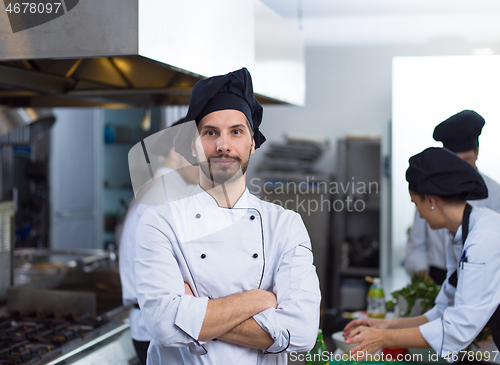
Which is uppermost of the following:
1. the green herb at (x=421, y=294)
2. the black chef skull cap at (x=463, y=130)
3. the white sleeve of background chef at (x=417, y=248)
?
the black chef skull cap at (x=463, y=130)

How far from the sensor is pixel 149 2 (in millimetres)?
1124

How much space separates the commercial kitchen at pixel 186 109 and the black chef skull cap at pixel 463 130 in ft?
0.11

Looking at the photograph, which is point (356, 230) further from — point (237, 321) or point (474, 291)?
point (237, 321)

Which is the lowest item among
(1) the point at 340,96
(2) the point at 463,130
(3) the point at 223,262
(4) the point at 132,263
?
(4) the point at 132,263

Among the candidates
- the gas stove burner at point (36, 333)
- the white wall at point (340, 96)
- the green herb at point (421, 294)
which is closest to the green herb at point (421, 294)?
the green herb at point (421, 294)

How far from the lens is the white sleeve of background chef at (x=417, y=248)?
2.08m

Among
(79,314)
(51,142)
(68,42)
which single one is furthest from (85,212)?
(68,42)

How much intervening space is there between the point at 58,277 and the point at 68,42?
1.35 metres

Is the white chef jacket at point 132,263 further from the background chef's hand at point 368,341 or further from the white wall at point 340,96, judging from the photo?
the white wall at point 340,96

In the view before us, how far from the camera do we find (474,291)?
4.33 feet

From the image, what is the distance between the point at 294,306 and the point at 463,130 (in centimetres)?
87

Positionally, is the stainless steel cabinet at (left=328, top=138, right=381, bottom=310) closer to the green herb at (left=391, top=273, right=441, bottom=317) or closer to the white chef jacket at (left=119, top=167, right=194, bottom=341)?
the green herb at (left=391, top=273, right=441, bottom=317)

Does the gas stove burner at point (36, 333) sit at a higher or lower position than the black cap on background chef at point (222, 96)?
lower

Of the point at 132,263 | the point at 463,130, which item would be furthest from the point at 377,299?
the point at 132,263
